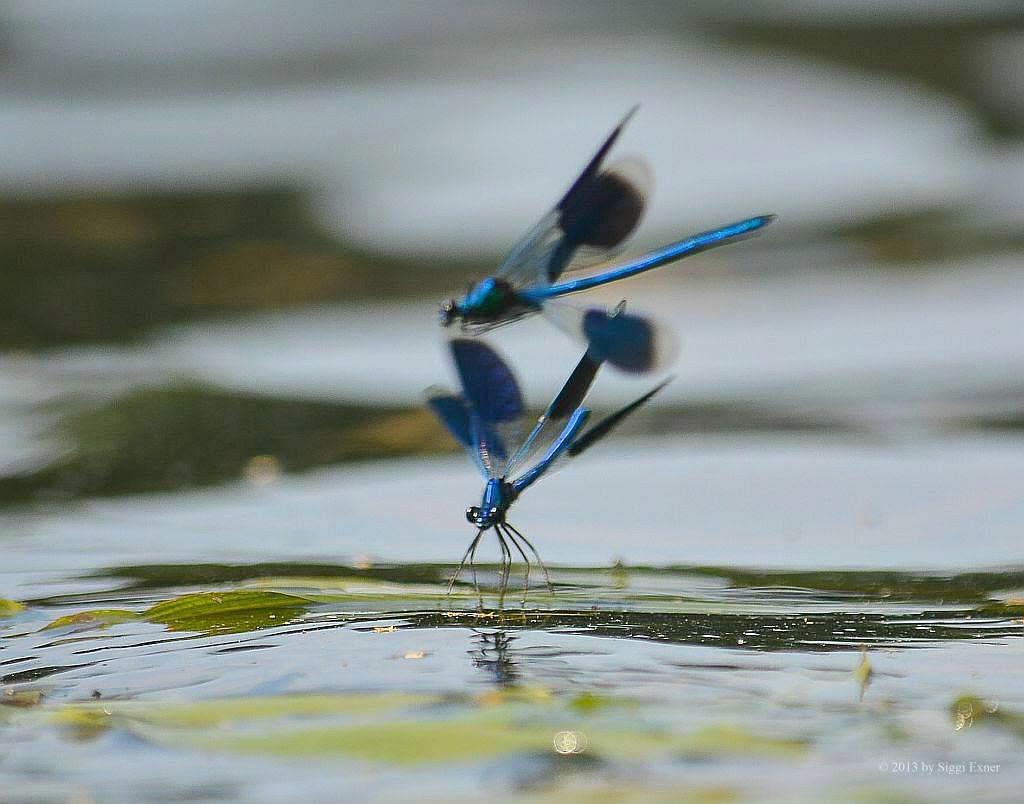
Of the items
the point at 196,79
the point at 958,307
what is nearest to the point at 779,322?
the point at 958,307

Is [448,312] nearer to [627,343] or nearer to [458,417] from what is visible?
[458,417]

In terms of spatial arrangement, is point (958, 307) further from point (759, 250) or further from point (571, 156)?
point (571, 156)

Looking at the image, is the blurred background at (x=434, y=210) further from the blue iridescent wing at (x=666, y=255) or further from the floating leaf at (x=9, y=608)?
the floating leaf at (x=9, y=608)

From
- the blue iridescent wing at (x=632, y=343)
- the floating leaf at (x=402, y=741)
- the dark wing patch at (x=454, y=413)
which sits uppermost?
the blue iridescent wing at (x=632, y=343)

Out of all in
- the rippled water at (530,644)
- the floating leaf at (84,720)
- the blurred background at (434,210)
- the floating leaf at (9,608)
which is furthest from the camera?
the blurred background at (434,210)

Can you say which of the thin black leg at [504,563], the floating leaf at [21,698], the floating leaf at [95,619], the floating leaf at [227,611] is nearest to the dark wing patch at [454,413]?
the thin black leg at [504,563]

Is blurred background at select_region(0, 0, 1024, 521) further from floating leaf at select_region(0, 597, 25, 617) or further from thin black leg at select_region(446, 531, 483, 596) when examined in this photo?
floating leaf at select_region(0, 597, 25, 617)
